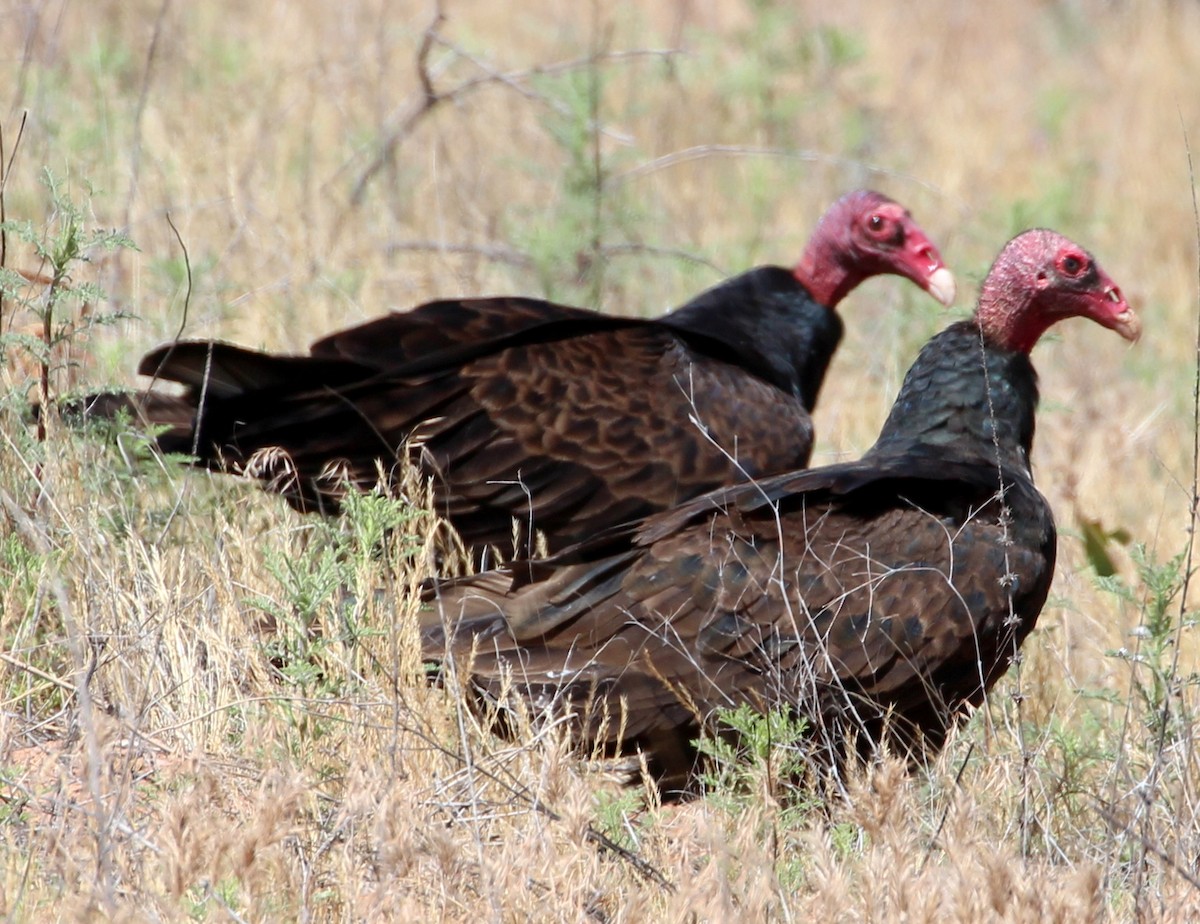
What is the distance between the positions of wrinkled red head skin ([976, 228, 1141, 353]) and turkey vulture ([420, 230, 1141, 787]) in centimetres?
55

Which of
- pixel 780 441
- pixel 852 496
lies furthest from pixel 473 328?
pixel 852 496

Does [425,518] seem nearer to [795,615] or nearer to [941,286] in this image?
[795,615]

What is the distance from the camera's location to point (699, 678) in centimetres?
348

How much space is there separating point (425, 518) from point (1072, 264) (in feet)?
5.76

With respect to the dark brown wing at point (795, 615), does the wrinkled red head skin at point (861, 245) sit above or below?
above

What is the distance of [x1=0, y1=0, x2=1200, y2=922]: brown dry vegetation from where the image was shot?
2.70 meters

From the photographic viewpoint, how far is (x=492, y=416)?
14.7 feet

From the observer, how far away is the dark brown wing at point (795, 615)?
11.3 ft

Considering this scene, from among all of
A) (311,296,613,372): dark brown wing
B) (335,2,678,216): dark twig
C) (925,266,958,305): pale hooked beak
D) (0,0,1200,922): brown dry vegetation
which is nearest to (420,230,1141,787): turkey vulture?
(0,0,1200,922): brown dry vegetation

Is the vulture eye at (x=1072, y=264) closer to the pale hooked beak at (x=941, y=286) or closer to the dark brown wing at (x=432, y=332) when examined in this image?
the pale hooked beak at (x=941, y=286)

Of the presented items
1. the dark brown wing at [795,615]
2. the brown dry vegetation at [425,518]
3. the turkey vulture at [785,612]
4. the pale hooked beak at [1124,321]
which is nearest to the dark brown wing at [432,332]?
the brown dry vegetation at [425,518]

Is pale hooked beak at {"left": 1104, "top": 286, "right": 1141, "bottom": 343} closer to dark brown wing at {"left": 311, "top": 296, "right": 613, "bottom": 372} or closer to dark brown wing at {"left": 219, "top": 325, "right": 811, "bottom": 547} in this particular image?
dark brown wing at {"left": 219, "top": 325, "right": 811, "bottom": 547}

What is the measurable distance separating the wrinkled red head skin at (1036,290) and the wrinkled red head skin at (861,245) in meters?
1.23

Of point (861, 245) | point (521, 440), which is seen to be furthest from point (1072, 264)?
point (521, 440)
